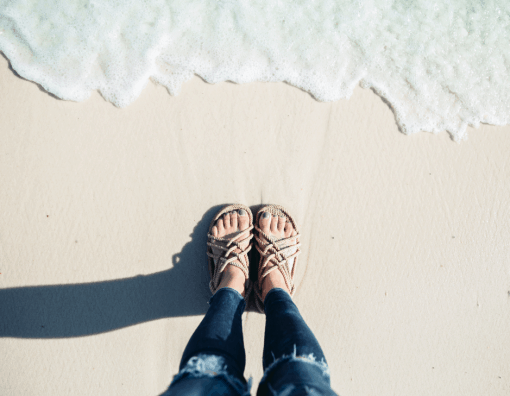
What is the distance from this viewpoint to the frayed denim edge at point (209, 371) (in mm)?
975

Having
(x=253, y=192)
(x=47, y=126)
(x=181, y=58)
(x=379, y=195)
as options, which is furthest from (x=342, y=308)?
(x=47, y=126)

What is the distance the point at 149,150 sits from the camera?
5.41 feet

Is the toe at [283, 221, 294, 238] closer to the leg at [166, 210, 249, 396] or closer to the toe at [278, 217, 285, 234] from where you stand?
the toe at [278, 217, 285, 234]

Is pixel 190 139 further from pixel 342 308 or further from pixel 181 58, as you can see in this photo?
pixel 342 308

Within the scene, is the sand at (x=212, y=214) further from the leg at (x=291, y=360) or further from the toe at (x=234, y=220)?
the leg at (x=291, y=360)

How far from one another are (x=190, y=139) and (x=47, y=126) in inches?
31.0

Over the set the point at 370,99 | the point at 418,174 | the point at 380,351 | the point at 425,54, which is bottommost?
the point at 380,351

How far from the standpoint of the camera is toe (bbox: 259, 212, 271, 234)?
163 cm

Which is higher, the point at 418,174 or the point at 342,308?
the point at 418,174

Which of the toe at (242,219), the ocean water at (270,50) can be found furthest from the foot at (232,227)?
the ocean water at (270,50)

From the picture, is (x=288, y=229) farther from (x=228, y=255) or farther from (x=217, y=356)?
(x=217, y=356)

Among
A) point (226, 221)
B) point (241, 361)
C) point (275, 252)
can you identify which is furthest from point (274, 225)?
point (241, 361)

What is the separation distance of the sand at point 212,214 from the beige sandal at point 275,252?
0.07 metres

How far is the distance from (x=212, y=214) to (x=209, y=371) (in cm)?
84
